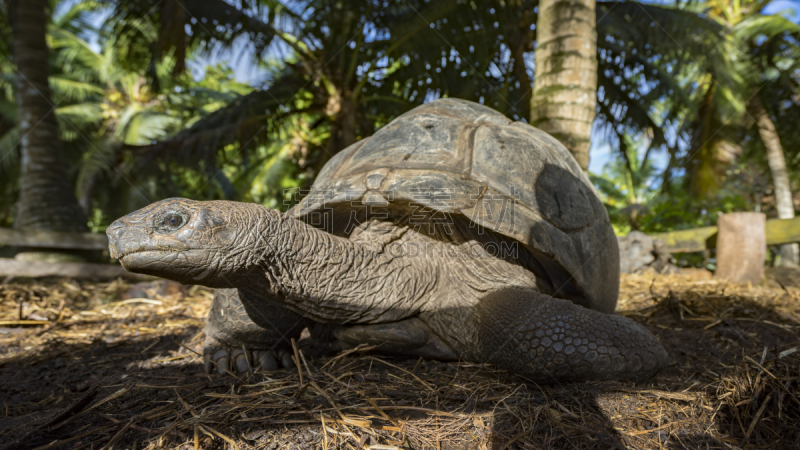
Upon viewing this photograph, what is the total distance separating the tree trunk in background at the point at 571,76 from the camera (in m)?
3.91

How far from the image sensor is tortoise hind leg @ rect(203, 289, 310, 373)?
2223mm

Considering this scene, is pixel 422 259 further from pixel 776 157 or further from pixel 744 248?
pixel 776 157

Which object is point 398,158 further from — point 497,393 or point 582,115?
point 582,115

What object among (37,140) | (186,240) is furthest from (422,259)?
(37,140)

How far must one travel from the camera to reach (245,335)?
2.23 meters

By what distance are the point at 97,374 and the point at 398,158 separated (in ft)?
6.21

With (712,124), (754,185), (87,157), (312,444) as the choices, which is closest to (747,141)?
(754,185)

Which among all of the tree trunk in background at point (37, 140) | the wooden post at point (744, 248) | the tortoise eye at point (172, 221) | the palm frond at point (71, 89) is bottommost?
the wooden post at point (744, 248)

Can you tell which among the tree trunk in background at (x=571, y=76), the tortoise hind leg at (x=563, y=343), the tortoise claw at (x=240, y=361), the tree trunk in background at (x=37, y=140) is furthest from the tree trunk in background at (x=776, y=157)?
the tree trunk in background at (x=37, y=140)

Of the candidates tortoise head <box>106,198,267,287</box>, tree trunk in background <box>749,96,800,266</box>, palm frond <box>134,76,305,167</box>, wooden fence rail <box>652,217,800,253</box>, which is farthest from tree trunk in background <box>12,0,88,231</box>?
tree trunk in background <box>749,96,800,266</box>

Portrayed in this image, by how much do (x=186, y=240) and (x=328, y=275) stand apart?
63 cm

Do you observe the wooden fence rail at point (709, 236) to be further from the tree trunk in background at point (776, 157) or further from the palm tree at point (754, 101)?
the tree trunk in background at point (776, 157)

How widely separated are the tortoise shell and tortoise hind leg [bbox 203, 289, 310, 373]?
1.74 ft

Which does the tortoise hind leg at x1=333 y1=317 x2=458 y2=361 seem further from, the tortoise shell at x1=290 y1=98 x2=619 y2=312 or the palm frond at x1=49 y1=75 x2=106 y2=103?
the palm frond at x1=49 y1=75 x2=106 y2=103
